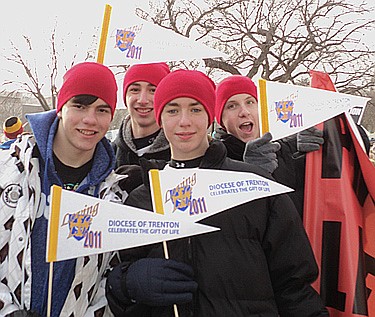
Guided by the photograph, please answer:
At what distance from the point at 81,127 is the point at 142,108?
3.83ft

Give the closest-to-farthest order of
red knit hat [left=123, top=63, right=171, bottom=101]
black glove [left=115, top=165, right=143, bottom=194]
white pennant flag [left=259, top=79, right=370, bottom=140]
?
black glove [left=115, top=165, right=143, bottom=194]
white pennant flag [left=259, top=79, right=370, bottom=140]
red knit hat [left=123, top=63, right=171, bottom=101]

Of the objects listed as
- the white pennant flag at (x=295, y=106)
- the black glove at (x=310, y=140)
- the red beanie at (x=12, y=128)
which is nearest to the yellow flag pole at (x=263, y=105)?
the white pennant flag at (x=295, y=106)

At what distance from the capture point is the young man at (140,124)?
3.62m

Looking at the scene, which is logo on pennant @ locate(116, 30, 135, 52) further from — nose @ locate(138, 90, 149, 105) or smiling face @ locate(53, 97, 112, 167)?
smiling face @ locate(53, 97, 112, 167)

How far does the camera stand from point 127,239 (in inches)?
87.2

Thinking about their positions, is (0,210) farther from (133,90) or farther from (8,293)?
(133,90)

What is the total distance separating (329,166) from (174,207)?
3.92 feet

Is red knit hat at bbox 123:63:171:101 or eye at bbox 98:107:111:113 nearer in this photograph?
eye at bbox 98:107:111:113

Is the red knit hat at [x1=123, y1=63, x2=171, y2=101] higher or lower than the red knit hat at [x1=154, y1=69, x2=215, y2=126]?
below

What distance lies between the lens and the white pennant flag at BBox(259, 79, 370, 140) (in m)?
3.01

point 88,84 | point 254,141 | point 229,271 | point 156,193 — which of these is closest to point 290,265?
point 229,271

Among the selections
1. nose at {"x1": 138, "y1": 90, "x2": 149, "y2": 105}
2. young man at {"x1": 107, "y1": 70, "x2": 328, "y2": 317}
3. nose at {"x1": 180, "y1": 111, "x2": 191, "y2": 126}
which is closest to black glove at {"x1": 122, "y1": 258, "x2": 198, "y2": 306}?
young man at {"x1": 107, "y1": 70, "x2": 328, "y2": 317}

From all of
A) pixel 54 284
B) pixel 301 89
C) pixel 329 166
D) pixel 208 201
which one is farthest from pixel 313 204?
pixel 54 284

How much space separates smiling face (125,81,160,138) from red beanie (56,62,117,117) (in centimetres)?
95
